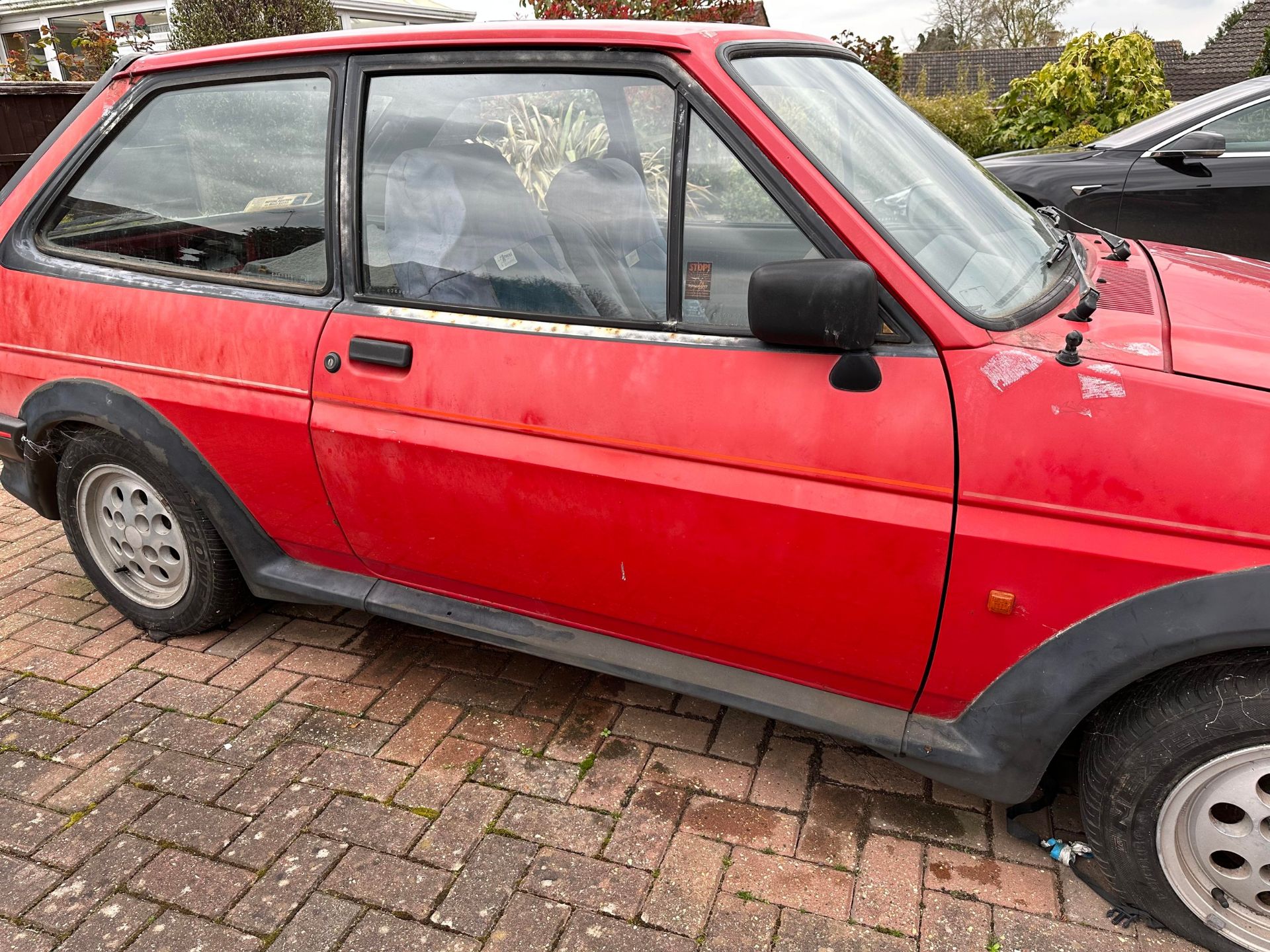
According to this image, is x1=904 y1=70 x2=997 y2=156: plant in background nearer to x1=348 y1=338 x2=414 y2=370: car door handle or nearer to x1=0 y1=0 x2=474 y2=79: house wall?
x1=0 y1=0 x2=474 y2=79: house wall

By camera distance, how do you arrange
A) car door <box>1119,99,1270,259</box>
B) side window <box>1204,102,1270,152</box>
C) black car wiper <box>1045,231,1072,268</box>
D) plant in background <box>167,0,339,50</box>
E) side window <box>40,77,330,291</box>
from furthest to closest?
Result: plant in background <box>167,0,339,50</box> < side window <box>1204,102,1270,152</box> < car door <box>1119,99,1270,259</box> < side window <box>40,77,330,291</box> < black car wiper <box>1045,231,1072,268</box>

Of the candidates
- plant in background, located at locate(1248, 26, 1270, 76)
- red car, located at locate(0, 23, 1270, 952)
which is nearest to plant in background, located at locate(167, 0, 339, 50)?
red car, located at locate(0, 23, 1270, 952)

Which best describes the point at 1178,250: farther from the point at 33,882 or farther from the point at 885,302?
the point at 33,882

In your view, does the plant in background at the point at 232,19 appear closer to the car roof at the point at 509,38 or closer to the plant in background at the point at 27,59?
the plant in background at the point at 27,59

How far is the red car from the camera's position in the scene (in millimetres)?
1855

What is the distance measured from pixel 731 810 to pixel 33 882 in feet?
5.87

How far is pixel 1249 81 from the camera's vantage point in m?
5.79

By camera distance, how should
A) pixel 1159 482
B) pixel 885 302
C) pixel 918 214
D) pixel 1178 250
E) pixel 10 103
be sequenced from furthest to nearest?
pixel 10 103, pixel 1178 250, pixel 918 214, pixel 885 302, pixel 1159 482

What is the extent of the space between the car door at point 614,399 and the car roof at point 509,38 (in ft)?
0.18

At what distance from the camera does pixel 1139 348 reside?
189 centimetres

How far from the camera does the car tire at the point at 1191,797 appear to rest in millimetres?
1836

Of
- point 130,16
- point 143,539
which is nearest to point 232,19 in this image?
point 130,16

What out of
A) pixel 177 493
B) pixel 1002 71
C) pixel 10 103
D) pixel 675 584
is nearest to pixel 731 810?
pixel 675 584

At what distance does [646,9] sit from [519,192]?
1065 centimetres
